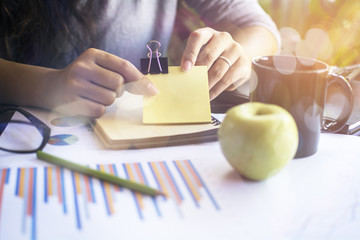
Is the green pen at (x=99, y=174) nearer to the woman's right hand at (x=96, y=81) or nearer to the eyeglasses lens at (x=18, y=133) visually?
the eyeglasses lens at (x=18, y=133)

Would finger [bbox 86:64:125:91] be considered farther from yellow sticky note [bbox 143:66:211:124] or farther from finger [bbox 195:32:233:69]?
finger [bbox 195:32:233:69]

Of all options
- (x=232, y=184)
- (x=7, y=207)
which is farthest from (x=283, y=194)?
(x=7, y=207)

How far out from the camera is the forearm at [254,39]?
1070mm

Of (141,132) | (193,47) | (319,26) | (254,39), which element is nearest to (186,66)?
(193,47)

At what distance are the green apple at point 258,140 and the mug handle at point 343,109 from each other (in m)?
0.18

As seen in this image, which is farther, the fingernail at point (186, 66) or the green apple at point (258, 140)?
the fingernail at point (186, 66)

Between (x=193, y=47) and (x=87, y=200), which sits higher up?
(x=193, y=47)

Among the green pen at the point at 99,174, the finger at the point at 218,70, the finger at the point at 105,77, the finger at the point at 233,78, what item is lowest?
the green pen at the point at 99,174

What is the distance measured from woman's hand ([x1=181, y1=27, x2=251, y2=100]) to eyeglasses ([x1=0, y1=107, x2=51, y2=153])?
0.31 metres

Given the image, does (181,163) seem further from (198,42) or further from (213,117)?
(198,42)

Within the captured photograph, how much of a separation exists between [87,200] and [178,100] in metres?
0.29

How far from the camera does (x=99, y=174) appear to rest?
1.56ft

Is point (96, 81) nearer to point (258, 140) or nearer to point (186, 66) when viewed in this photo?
point (186, 66)

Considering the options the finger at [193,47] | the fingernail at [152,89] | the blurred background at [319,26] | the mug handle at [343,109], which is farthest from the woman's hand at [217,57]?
the blurred background at [319,26]
